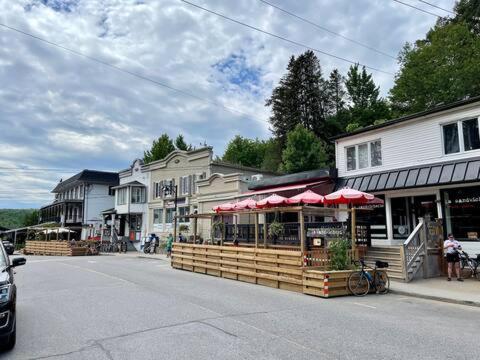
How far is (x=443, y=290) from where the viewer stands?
39.2 ft

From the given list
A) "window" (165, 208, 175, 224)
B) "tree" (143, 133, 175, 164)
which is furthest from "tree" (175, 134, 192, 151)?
"window" (165, 208, 175, 224)

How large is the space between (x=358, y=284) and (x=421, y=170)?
290 inches

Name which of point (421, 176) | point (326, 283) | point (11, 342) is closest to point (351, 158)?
point (421, 176)

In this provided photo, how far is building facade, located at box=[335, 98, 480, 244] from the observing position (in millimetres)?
15266

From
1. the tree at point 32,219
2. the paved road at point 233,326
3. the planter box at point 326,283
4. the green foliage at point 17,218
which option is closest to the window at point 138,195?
the paved road at point 233,326

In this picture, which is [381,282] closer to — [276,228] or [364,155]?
[276,228]

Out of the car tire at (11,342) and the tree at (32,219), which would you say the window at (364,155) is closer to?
the car tire at (11,342)

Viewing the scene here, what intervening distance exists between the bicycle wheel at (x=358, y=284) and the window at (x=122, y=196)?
35175mm

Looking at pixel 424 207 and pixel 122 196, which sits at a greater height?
pixel 122 196

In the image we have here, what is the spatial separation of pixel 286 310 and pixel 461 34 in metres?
34.5

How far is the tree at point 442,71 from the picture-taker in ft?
106

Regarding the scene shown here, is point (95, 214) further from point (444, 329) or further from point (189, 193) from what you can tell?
point (444, 329)

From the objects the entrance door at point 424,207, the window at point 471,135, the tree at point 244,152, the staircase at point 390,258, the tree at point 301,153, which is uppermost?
the tree at point 244,152

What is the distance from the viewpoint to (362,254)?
15.8 m
